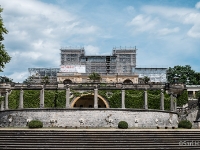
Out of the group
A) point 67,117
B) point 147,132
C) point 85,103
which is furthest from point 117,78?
point 147,132

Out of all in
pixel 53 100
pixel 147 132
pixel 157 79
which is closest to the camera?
pixel 147 132

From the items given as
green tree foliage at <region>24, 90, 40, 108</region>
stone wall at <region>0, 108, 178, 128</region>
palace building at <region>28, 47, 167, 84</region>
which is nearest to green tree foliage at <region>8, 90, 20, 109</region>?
green tree foliage at <region>24, 90, 40, 108</region>

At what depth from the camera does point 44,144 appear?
93.2 ft

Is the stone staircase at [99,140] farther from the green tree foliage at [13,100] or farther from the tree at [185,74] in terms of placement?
the tree at [185,74]

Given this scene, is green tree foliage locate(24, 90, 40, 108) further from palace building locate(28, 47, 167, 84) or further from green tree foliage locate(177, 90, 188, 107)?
palace building locate(28, 47, 167, 84)

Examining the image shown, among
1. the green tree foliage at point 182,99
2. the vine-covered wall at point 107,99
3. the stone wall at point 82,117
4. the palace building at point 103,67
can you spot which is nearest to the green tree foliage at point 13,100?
the vine-covered wall at point 107,99

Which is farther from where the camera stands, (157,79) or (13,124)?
(157,79)

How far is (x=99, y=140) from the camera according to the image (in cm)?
2908

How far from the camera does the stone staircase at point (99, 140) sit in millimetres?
28141

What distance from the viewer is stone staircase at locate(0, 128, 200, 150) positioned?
28141mm

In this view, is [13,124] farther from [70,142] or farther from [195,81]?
[195,81]

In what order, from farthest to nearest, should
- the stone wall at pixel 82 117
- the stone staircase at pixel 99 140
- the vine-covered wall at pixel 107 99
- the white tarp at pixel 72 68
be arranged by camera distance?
the white tarp at pixel 72 68 < the vine-covered wall at pixel 107 99 < the stone wall at pixel 82 117 < the stone staircase at pixel 99 140

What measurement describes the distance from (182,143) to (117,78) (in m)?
63.9

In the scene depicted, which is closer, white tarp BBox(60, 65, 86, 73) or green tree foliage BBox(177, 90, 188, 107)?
green tree foliage BBox(177, 90, 188, 107)
